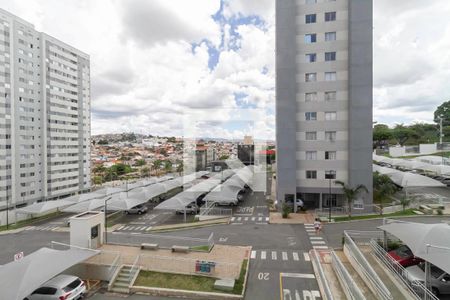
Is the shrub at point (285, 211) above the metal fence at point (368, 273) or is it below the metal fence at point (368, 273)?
below

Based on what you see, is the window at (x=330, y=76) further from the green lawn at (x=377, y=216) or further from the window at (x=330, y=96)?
the green lawn at (x=377, y=216)

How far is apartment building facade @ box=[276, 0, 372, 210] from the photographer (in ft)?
109

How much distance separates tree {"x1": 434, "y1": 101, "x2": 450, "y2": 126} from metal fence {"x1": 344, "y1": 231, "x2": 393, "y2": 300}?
96494 mm

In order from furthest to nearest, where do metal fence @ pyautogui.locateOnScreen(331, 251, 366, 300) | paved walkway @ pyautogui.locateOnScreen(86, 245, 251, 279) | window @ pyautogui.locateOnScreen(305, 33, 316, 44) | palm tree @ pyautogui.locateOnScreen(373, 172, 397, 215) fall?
window @ pyautogui.locateOnScreen(305, 33, 316, 44) < palm tree @ pyautogui.locateOnScreen(373, 172, 397, 215) < paved walkway @ pyautogui.locateOnScreen(86, 245, 251, 279) < metal fence @ pyautogui.locateOnScreen(331, 251, 366, 300)

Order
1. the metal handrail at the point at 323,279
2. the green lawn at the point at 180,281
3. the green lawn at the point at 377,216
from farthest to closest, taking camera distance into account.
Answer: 1. the green lawn at the point at 377,216
2. the green lawn at the point at 180,281
3. the metal handrail at the point at 323,279

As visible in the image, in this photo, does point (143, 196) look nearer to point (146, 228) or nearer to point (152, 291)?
point (146, 228)

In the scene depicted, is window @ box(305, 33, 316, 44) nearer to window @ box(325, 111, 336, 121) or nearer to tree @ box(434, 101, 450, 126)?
window @ box(325, 111, 336, 121)

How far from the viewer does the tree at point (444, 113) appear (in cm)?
8724

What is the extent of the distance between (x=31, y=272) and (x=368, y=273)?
17.4 meters

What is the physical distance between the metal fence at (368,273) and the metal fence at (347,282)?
96 centimetres

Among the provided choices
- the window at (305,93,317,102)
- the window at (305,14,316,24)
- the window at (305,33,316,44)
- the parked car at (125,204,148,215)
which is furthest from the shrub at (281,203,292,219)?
the window at (305,14,316,24)

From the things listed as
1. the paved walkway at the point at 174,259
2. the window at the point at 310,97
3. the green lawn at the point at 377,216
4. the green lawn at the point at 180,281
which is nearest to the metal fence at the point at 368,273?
the green lawn at the point at 180,281

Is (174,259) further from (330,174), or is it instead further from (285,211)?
(330,174)

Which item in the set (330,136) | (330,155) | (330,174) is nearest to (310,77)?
(330,136)
